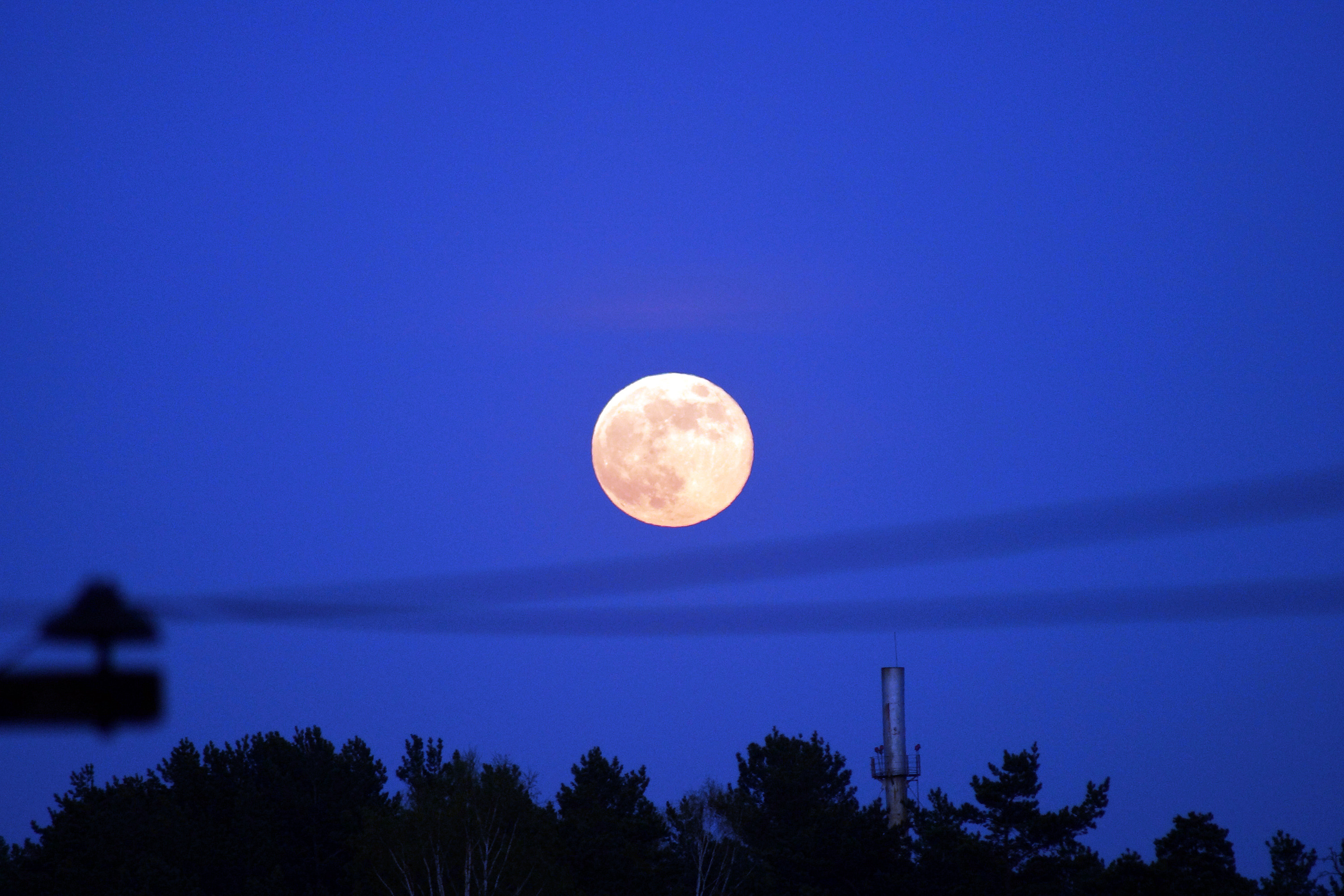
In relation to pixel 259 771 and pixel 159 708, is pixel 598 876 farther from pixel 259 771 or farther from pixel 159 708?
pixel 159 708

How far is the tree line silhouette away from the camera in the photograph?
51.5 meters

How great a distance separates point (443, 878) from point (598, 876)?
6.09 m

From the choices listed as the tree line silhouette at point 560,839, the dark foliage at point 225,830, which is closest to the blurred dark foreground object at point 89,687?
the tree line silhouette at point 560,839

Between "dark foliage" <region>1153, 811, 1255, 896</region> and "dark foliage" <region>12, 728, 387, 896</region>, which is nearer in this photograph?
"dark foliage" <region>1153, 811, 1255, 896</region>

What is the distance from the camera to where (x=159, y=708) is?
752 cm

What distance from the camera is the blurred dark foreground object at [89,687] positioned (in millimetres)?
7473

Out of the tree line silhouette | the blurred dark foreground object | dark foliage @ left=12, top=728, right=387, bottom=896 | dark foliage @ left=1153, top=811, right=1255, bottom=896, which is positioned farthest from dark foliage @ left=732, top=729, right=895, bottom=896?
the blurred dark foreground object

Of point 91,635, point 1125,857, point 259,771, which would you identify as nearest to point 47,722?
point 91,635

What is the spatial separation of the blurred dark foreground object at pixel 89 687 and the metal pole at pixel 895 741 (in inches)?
2267

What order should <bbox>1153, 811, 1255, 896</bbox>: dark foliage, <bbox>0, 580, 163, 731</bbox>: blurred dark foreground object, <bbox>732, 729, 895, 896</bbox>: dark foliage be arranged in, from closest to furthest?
1. <bbox>0, 580, 163, 731</bbox>: blurred dark foreground object
2. <bbox>1153, 811, 1255, 896</bbox>: dark foliage
3. <bbox>732, 729, 895, 896</bbox>: dark foliage

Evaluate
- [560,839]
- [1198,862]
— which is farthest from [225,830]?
[1198,862]

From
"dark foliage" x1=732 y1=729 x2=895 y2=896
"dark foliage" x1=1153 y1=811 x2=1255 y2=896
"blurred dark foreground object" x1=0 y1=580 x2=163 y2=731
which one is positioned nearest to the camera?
"blurred dark foreground object" x1=0 y1=580 x2=163 y2=731

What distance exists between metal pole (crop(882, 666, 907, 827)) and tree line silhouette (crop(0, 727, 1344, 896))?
113 cm

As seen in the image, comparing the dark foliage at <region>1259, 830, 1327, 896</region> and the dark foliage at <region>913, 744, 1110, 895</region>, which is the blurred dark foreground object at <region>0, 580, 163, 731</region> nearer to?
the dark foliage at <region>913, 744, 1110, 895</region>
